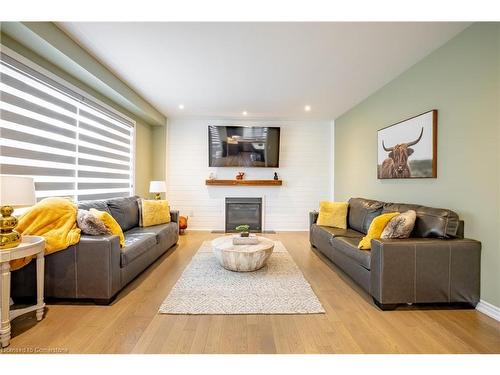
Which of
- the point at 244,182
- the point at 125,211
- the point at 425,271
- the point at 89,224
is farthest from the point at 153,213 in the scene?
the point at 425,271

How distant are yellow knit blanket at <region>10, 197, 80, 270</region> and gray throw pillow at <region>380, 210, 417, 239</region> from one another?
2974 mm

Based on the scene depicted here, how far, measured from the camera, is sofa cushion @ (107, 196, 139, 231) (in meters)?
3.36

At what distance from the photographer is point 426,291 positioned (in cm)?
213

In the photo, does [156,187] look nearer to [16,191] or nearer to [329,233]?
[16,191]

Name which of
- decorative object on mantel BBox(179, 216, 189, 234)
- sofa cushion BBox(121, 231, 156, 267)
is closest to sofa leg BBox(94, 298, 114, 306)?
sofa cushion BBox(121, 231, 156, 267)

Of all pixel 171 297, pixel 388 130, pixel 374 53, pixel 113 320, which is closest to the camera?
pixel 113 320

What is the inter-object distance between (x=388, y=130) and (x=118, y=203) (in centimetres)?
420

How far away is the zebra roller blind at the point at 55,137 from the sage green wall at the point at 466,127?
4377 millimetres

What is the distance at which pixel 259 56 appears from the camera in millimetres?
2752

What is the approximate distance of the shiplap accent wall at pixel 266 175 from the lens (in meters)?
5.59

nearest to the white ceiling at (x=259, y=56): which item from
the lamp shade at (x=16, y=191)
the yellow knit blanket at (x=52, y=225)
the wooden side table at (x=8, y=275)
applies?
the lamp shade at (x=16, y=191)

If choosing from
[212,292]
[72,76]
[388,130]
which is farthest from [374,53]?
[72,76]

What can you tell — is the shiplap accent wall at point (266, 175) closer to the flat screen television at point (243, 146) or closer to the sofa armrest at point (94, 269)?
the flat screen television at point (243, 146)
